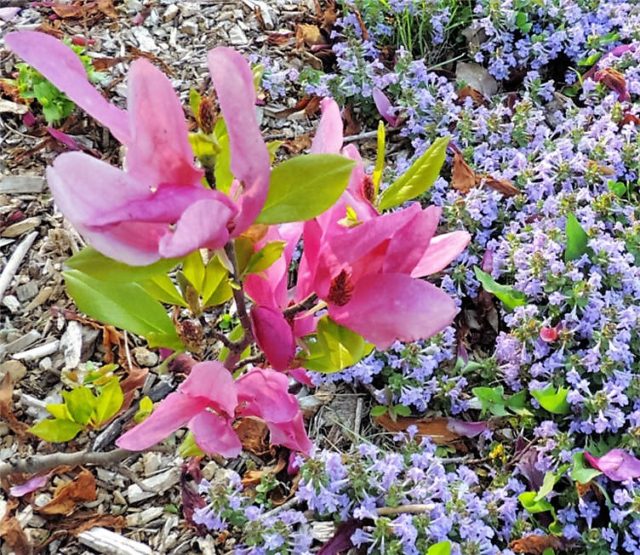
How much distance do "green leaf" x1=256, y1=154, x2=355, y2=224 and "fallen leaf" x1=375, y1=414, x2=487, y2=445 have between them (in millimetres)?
1037

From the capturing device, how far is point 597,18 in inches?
100

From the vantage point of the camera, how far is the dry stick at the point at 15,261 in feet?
6.17

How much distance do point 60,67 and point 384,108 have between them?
1687 mm

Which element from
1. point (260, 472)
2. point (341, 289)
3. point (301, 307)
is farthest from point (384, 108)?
point (341, 289)

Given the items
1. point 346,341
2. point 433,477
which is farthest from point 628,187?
point 346,341

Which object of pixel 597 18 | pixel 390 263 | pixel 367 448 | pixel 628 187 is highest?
pixel 390 263

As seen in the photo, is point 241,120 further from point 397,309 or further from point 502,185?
point 502,185

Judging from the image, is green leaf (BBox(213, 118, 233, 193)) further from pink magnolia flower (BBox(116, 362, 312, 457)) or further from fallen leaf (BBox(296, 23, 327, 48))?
fallen leaf (BBox(296, 23, 327, 48))

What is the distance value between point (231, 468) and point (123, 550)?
0.26m

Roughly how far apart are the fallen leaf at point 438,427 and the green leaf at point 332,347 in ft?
2.37

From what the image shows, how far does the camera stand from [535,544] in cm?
157

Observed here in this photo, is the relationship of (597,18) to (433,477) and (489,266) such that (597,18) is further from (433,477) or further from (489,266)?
(433,477)

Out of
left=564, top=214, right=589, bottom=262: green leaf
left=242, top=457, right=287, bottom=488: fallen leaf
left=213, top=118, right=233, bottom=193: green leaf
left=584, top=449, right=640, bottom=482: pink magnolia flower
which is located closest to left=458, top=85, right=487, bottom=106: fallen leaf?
left=564, top=214, right=589, bottom=262: green leaf

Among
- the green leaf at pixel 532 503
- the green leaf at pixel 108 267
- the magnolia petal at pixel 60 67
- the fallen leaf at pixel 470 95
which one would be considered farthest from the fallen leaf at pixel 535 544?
the fallen leaf at pixel 470 95
